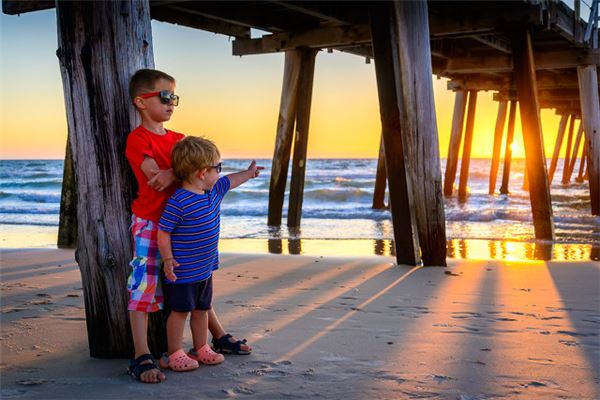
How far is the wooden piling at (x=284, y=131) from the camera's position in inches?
396

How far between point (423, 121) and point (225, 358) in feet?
11.0

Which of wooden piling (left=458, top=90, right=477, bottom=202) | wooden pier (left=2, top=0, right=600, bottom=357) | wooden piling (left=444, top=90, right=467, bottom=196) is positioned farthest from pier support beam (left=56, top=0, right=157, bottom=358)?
wooden piling (left=458, top=90, right=477, bottom=202)

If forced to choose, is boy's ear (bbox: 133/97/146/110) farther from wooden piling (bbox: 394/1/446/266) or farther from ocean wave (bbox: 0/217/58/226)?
ocean wave (bbox: 0/217/58/226)

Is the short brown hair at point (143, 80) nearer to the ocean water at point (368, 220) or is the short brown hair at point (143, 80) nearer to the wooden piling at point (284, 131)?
the ocean water at point (368, 220)

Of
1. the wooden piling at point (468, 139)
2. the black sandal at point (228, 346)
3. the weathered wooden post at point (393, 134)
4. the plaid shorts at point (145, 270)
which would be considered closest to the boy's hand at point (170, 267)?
the plaid shorts at point (145, 270)

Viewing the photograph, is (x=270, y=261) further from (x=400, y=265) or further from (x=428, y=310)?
(x=428, y=310)

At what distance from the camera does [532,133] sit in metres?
8.83

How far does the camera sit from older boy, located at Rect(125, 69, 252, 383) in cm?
286

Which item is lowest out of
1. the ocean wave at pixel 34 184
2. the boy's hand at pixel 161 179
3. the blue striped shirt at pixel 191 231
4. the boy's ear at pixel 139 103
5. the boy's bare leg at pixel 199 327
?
the boy's bare leg at pixel 199 327

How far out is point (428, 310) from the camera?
4145 mm

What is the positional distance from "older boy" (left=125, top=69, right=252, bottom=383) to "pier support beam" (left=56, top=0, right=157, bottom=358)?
8cm

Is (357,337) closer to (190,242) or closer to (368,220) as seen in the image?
(190,242)

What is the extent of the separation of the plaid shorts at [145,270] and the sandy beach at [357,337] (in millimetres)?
312

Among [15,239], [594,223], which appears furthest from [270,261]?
[594,223]
